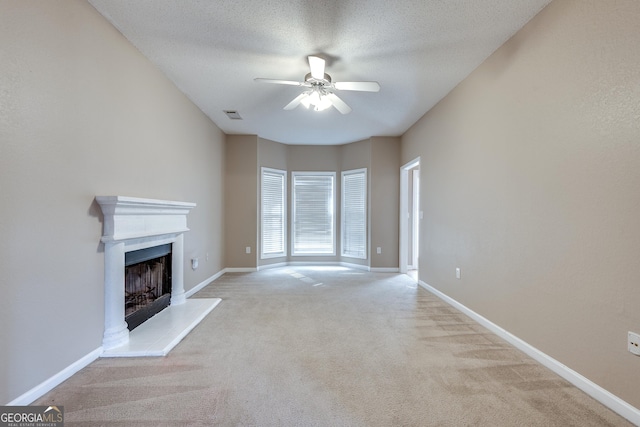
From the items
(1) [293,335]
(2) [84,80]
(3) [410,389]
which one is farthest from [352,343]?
(2) [84,80]

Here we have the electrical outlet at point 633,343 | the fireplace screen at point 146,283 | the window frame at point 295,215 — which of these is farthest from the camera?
the window frame at point 295,215

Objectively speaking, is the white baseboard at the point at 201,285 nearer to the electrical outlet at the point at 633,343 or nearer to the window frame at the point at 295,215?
the window frame at the point at 295,215

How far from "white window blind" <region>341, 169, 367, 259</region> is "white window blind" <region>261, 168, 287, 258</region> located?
1300 millimetres

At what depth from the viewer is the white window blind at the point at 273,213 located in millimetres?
5672

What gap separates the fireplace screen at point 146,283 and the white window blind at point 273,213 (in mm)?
2506

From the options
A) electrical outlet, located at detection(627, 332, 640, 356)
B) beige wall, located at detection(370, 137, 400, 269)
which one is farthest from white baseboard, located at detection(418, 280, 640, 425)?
beige wall, located at detection(370, 137, 400, 269)

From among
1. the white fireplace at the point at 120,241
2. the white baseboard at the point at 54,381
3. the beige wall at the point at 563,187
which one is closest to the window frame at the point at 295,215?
the beige wall at the point at 563,187

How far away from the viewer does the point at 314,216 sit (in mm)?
6152

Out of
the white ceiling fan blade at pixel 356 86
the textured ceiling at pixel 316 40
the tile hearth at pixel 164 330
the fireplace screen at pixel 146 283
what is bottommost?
the tile hearth at pixel 164 330

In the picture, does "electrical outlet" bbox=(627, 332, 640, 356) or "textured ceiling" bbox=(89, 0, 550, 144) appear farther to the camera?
"textured ceiling" bbox=(89, 0, 550, 144)

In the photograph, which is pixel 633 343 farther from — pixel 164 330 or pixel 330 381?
pixel 164 330

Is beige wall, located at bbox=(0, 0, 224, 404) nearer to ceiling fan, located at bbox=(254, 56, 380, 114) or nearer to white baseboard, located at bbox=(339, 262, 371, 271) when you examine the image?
ceiling fan, located at bbox=(254, 56, 380, 114)

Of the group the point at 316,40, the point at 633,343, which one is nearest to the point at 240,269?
the point at 316,40

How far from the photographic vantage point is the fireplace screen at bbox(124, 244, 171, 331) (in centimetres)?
253
